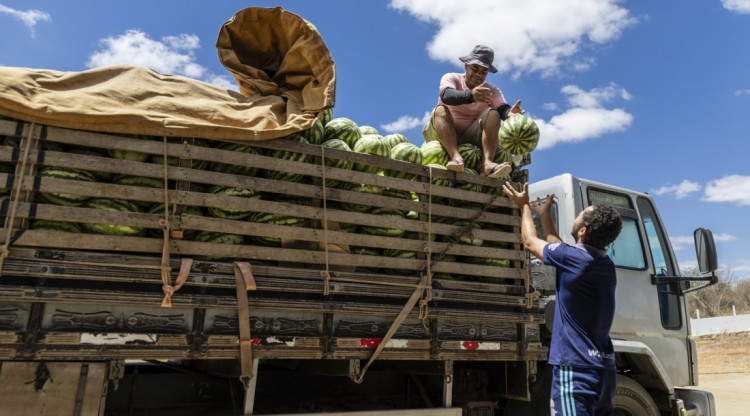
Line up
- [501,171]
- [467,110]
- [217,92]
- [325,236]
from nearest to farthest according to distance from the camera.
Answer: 1. [325,236]
2. [217,92]
3. [501,171]
4. [467,110]

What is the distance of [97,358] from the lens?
279 cm

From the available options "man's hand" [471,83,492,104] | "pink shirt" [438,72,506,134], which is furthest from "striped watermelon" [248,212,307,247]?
"pink shirt" [438,72,506,134]

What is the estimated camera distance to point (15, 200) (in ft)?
8.71

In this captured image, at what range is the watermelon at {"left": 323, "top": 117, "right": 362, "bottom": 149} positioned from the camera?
4051mm

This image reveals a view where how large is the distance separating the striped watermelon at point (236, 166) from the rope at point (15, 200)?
3.03 feet

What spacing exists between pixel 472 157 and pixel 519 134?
513 millimetres

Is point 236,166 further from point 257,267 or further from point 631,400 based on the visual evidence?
point 631,400

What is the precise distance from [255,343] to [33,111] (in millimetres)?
1717

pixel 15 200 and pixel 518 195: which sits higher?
pixel 518 195

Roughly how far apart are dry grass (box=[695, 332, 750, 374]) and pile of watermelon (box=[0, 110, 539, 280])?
64.6ft

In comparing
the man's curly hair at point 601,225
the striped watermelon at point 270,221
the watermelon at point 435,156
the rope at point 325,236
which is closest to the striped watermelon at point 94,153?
the striped watermelon at point 270,221

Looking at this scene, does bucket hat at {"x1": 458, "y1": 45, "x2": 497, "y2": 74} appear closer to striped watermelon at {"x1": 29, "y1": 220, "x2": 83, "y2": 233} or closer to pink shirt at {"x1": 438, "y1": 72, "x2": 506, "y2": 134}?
pink shirt at {"x1": 438, "y1": 72, "x2": 506, "y2": 134}

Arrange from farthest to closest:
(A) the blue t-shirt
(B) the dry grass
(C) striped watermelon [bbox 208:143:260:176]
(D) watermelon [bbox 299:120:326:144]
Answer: (B) the dry grass, (D) watermelon [bbox 299:120:326:144], (A) the blue t-shirt, (C) striped watermelon [bbox 208:143:260:176]

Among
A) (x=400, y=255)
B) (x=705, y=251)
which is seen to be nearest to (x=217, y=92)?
(x=400, y=255)
